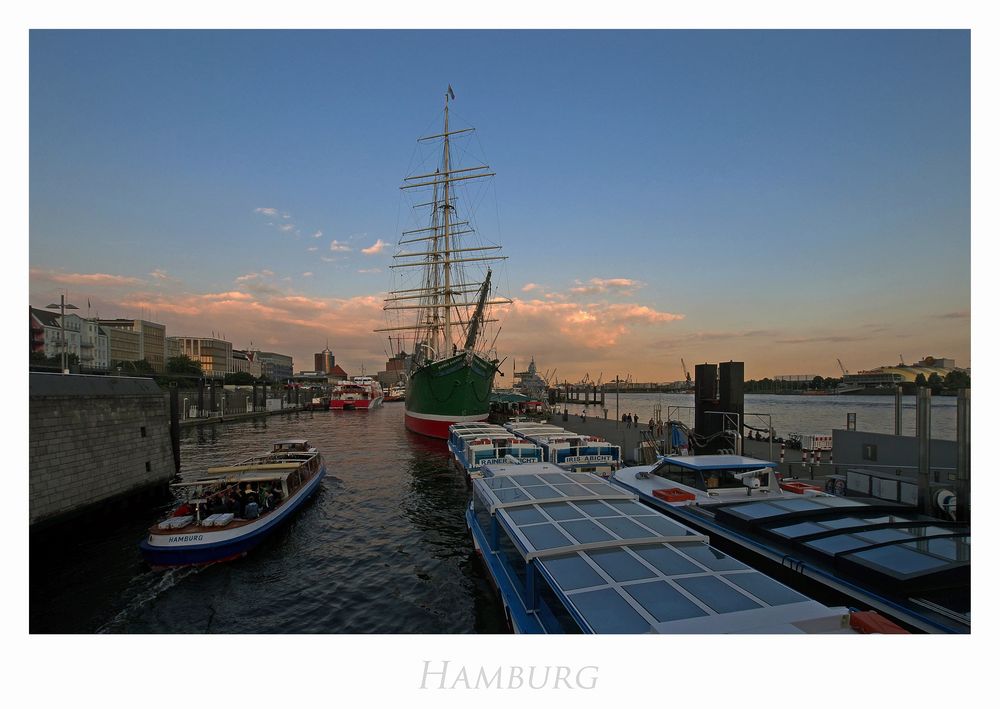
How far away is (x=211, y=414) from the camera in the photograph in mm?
68500

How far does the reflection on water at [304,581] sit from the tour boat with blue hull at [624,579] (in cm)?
336

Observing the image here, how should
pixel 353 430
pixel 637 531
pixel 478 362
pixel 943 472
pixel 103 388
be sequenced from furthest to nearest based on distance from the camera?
pixel 353 430
pixel 478 362
pixel 103 388
pixel 943 472
pixel 637 531

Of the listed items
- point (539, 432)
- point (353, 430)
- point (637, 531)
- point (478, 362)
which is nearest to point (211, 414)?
point (353, 430)

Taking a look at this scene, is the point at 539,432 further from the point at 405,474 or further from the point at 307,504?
the point at 307,504

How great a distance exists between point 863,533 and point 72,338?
116664mm

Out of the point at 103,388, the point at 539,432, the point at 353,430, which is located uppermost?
the point at 103,388

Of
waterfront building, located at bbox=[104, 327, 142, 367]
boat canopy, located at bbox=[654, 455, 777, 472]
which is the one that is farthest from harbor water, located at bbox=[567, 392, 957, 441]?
waterfront building, located at bbox=[104, 327, 142, 367]

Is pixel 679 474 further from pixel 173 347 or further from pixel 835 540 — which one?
pixel 173 347

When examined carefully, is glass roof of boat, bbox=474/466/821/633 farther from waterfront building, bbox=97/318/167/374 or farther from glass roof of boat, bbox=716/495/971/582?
waterfront building, bbox=97/318/167/374

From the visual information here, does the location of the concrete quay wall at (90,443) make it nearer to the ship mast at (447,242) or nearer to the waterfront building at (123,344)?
the ship mast at (447,242)

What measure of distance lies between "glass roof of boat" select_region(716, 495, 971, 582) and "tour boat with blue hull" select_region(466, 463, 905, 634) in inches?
128

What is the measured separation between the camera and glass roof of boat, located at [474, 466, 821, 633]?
6168 millimetres

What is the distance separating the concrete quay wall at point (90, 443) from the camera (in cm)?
1664

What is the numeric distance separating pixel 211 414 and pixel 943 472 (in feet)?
257
